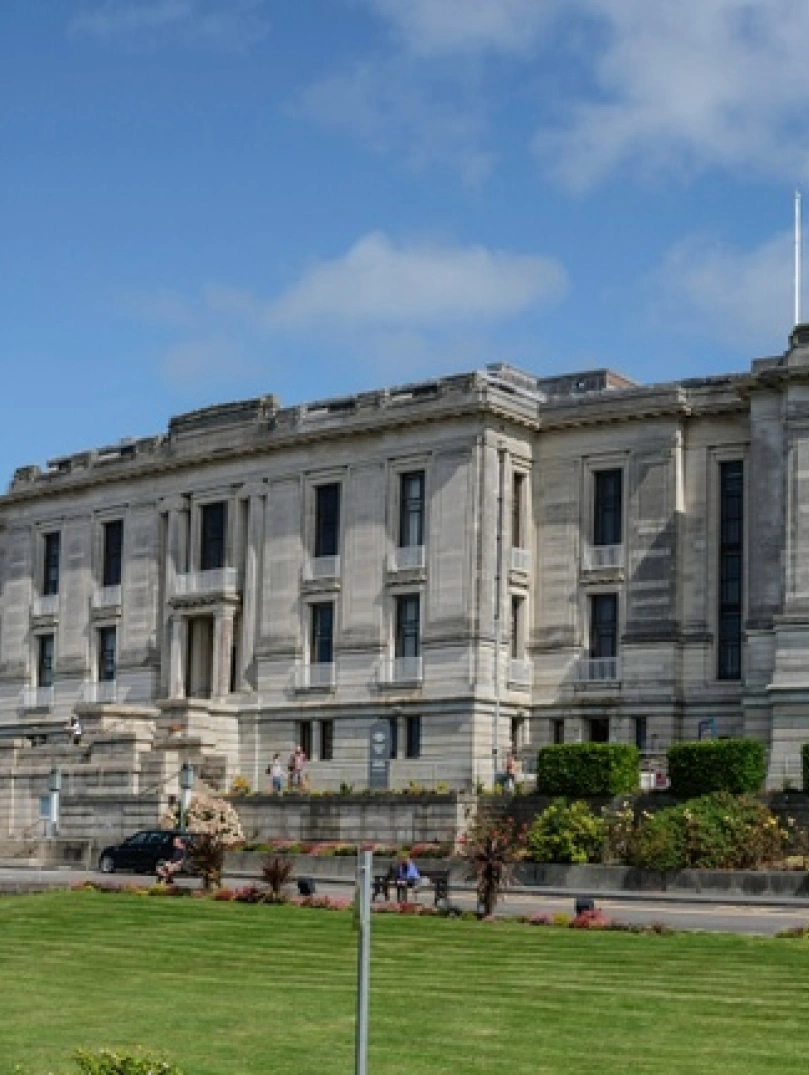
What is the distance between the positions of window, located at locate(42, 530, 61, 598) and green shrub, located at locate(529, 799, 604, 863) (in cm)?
3454

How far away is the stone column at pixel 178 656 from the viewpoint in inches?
2849

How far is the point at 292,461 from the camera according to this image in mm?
70938

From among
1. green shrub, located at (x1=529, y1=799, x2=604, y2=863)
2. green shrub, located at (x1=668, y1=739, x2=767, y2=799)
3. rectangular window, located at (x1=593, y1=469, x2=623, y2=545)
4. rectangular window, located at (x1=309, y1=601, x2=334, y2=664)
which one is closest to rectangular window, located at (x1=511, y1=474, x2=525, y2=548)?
rectangular window, located at (x1=593, y1=469, x2=623, y2=545)

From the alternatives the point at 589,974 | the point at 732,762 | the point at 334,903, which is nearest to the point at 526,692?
the point at 732,762

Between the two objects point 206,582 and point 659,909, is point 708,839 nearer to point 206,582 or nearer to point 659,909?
point 659,909

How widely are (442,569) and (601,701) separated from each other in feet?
22.7

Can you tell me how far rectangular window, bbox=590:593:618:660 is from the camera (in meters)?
66.1

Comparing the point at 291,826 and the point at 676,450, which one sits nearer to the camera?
the point at 291,826

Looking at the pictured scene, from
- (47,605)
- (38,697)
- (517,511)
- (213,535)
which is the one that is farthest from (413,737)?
(47,605)

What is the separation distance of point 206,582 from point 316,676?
6398 millimetres

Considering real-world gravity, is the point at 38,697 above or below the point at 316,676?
below

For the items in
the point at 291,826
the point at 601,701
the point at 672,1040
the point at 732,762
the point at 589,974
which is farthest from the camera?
the point at 601,701

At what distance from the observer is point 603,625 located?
2613 inches

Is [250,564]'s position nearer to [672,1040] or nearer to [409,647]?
[409,647]
